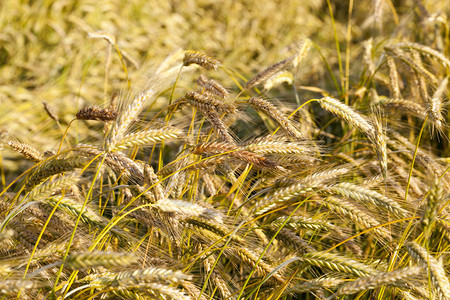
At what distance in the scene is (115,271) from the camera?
1.63 m

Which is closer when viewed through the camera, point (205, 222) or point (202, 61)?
point (205, 222)

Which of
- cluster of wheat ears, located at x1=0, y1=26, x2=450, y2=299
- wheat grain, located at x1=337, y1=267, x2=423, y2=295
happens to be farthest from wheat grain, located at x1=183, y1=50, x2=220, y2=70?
wheat grain, located at x1=337, y1=267, x2=423, y2=295

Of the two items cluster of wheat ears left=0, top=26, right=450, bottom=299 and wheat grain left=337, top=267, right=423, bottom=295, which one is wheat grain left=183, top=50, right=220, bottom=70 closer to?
cluster of wheat ears left=0, top=26, right=450, bottom=299

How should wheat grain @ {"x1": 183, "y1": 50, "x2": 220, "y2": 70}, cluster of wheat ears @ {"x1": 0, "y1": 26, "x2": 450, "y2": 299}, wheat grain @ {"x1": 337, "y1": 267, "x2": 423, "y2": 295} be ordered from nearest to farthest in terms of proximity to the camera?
wheat grain @ {"x1": 337, "y1": 267, "x2": 423, "y2": 295}
cluster of wheat ears @ {"x1": 0, "y1": 26, "x2": 450, "y2": 299}
wheat grain @ {"x1": 183, "y1": 50, "x2": 220, "y2": 70}

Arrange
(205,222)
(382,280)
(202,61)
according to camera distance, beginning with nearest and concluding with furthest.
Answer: (382,280), (205,222), (202,61)

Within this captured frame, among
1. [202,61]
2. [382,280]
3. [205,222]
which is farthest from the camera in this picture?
[202,61]

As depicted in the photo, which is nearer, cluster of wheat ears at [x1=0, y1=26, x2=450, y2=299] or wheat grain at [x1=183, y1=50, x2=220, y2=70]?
cluster of wheat ears at [x1=0, y1=26, x2=450, y2=299]

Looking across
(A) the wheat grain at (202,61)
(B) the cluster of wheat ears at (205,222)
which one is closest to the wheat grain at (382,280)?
(B) the cluster of wheat ears at (205,222)

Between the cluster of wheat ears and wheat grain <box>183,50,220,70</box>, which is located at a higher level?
wheat grain <box>183,50,220,70</box>

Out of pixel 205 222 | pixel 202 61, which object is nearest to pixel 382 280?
pixel 205 222

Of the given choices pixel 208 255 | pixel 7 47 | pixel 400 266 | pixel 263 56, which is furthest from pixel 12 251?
pixel 263 56

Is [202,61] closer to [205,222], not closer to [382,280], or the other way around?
[205,222]

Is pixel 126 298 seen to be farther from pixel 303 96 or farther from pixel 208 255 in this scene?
pixel 303 96

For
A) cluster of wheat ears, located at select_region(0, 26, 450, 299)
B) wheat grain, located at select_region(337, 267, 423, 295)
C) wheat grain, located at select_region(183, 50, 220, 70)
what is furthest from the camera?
wheat grain, located at select_region(183, 50, 220, 70)
